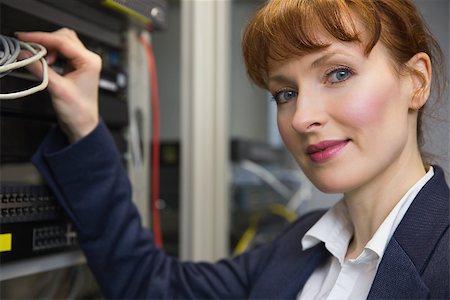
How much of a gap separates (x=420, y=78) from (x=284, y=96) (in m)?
0.22

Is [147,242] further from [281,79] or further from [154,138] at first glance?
[281,79]

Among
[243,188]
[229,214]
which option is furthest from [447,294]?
[243,188]

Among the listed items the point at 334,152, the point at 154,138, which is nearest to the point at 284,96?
the point at 334,152

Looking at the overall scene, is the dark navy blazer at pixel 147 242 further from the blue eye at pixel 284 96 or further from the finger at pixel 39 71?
the blue eye at pixel 284 96

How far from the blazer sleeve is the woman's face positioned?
368 mm

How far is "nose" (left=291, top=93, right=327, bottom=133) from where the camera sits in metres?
0.79

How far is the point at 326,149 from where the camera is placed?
81 cm

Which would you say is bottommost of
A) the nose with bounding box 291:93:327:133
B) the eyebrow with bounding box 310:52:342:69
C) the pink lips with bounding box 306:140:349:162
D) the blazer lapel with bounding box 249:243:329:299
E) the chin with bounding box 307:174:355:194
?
the blazer lapel with bounding box 249:243:329:299

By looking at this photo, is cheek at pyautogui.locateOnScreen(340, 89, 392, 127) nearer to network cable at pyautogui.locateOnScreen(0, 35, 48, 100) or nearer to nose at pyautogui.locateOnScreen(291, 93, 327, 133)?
nose at pyautogui.locateOnScreen(291, 93, 327, 133)

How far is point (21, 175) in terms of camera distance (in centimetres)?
131

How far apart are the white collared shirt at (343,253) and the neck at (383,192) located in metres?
0.02

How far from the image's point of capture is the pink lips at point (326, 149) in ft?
2.62

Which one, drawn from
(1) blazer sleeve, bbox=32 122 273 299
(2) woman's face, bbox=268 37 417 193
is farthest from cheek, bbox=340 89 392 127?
(1) blazer sleeve, bbox=32 122 273 299

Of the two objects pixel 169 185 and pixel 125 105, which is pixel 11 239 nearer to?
pixel 125 105
